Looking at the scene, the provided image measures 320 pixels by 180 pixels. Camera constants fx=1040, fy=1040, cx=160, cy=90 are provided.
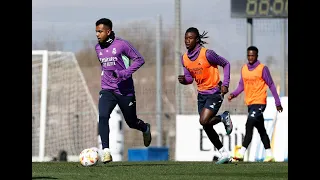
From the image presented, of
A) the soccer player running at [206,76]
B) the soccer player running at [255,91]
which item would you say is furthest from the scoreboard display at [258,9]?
the soccer player running at [206,76]

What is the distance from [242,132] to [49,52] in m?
5.65

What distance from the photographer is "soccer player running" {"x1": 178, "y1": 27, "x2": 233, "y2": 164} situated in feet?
45.3

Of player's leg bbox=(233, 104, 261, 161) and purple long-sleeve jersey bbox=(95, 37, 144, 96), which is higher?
purple long-sleeve jersey bbox=(95, 37, 144, 96)

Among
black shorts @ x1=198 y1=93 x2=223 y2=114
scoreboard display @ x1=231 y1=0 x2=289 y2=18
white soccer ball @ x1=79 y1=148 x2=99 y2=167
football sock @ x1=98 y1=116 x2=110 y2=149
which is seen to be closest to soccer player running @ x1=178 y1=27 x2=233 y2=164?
black shorts @ x1=198 y1=93 x2=223 y2=114

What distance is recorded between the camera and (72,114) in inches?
1046

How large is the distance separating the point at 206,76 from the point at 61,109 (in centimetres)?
1304

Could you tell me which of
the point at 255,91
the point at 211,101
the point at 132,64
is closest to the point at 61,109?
the point at 255,91

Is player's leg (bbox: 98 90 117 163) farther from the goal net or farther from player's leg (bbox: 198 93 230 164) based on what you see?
the goal net

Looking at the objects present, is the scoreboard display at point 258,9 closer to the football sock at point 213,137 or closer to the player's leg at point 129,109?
the football sock at point 213,137

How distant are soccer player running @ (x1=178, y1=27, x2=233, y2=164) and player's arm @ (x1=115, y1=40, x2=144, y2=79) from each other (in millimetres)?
960

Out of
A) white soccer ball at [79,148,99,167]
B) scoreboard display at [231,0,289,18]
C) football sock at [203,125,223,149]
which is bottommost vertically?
white soccer ball at [79,148,99,167]
